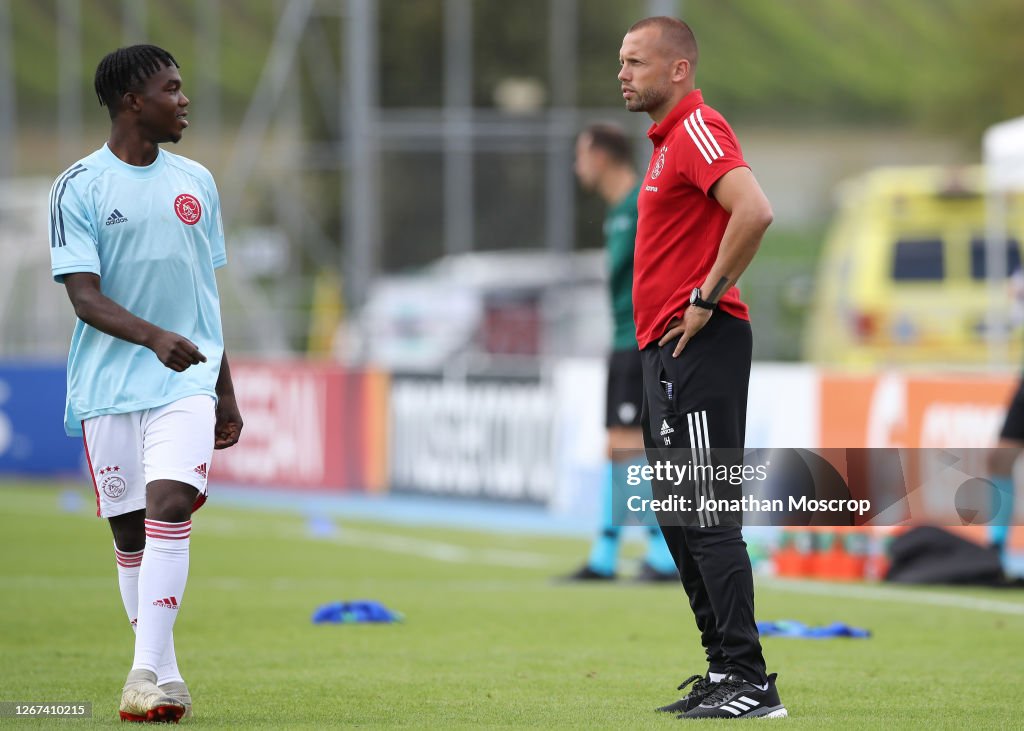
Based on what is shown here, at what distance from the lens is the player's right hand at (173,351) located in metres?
5.75

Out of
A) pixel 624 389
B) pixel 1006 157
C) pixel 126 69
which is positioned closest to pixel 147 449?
pixel 126 69

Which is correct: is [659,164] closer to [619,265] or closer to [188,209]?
[188,209]

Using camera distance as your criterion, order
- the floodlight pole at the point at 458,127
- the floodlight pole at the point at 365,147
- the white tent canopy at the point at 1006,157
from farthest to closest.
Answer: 1. the floodlight pole at the point at 458,127
2. the floodlight pole at the point at 365,147
3. the white tent canopy at the point at 1006,157

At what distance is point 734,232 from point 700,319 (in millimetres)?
295

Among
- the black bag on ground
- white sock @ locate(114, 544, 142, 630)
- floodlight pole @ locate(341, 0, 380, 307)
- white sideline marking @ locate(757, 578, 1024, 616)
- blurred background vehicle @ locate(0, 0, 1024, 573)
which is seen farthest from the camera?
floodlight pole @ locate(341, 0, 380, 307)

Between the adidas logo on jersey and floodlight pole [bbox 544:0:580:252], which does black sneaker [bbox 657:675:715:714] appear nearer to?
the adidas logo on jersey

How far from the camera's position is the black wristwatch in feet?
18.9

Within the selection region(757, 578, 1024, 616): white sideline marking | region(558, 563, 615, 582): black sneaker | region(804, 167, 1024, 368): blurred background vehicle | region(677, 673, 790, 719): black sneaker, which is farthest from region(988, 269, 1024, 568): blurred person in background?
region(804, 167, 1024, 368): blurred background vehicle

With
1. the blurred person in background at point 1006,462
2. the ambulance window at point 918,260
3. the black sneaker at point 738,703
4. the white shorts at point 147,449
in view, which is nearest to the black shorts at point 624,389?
the blurred person in background at point 1006,462

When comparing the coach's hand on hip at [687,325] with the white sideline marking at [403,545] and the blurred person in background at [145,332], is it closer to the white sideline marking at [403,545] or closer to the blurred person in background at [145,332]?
the blurred person in background at [145,332]

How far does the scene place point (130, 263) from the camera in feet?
19.6

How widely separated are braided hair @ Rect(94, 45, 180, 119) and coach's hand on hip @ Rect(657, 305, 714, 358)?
1883mm

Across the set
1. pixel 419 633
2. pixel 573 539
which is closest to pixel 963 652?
pixel 419 633

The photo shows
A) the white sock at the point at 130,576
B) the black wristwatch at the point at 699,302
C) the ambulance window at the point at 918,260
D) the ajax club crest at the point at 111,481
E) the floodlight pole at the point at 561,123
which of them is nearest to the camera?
the black wristwatch at the point at 699,302
